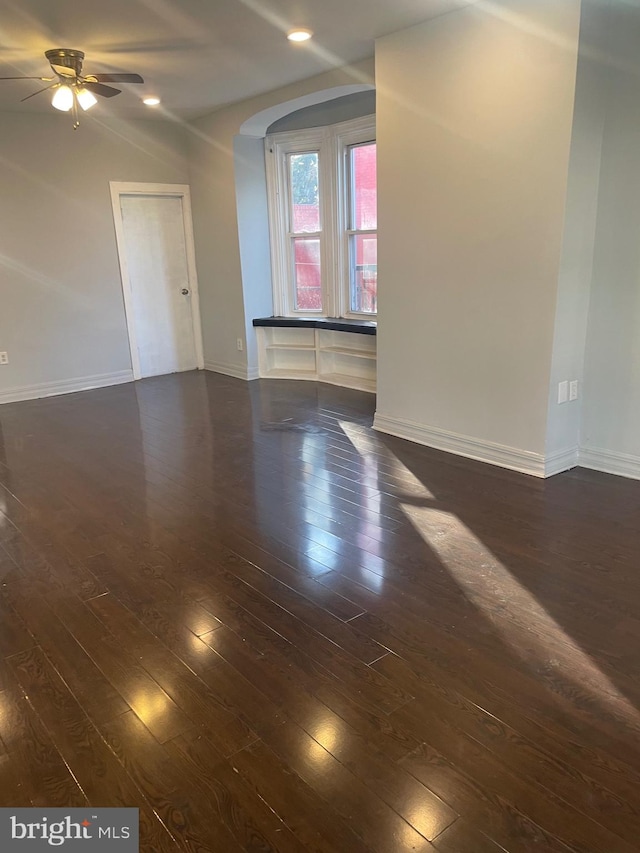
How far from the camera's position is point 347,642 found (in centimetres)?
219

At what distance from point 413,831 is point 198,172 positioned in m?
6.35

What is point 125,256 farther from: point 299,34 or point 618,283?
point 618,283

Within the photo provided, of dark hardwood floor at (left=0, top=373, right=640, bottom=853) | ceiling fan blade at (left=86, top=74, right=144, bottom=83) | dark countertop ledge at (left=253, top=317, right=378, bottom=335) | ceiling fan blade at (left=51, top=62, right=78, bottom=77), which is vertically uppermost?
ceiling fan blade at (left=51, top=62, right=78, bottom=77)

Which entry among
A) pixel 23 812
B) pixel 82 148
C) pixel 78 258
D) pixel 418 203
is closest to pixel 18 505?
pixel 23 812

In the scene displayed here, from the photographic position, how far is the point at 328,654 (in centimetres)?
213

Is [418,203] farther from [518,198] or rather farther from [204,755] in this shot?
[204,755]

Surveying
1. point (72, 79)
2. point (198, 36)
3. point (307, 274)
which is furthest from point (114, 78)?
point (307, 274)

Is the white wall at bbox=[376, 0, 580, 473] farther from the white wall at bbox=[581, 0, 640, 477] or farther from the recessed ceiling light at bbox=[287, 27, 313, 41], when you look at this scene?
the recessed ceiling light at bbox=[287, 27, 313, 41]

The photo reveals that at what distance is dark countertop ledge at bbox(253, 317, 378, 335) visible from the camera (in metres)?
5.55

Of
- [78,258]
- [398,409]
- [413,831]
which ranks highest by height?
[78,258]

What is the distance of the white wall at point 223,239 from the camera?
19.6 feet

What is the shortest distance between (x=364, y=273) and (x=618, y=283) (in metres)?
2.73

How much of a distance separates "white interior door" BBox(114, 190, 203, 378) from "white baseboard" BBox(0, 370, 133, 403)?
23 cm

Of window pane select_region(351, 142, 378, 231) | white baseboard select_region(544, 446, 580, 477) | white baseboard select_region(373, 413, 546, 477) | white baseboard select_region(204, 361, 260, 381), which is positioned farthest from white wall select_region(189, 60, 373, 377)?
white baseboard select_region(544, 446, 580, 477)
